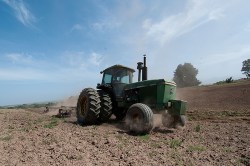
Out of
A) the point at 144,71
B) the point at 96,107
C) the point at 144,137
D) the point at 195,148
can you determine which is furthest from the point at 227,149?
the point at 96,107

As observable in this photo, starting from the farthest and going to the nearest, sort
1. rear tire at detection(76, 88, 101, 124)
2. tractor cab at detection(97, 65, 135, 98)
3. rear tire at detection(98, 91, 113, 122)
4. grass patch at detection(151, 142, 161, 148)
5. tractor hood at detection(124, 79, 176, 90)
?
tractor cab at detection(97, 65, 135, 98) → rear tire at detection(98, 91, 113, 122) → rear tire at detection(76, 88, 101, 124) → tractor hood at detection(124, 79, 176, 90) → grass patch at detection(151, 142, 161, 148)

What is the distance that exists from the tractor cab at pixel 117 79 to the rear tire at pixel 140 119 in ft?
7.15

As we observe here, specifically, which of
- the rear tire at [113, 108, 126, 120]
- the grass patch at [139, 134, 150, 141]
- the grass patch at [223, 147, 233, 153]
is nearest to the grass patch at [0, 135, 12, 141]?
the grass patch at [139, 134, 150, 141]

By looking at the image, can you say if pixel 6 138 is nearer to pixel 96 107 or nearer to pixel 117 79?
pixel 96 107

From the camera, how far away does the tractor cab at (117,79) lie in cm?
1175

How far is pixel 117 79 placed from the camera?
1191 centimetres

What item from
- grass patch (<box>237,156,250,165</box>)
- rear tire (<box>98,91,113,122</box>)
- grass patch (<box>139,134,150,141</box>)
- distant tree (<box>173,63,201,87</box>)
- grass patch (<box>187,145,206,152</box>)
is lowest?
grass patch (<box>237,156,250,165</box>)

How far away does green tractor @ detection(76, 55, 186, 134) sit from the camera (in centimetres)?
934

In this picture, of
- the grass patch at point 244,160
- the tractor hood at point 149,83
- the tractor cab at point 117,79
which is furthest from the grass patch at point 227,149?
the tractor cab at point 117,79

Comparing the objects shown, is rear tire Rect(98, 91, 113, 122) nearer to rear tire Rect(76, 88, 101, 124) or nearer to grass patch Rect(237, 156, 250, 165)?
rear tire Rect(76, 88, 101, 124)

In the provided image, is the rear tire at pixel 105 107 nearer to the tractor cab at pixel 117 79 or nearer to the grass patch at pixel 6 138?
the tractor cab at pixel 117 79

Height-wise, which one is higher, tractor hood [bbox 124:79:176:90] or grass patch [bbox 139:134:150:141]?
tractor hood [bbox 124:79:176:90]

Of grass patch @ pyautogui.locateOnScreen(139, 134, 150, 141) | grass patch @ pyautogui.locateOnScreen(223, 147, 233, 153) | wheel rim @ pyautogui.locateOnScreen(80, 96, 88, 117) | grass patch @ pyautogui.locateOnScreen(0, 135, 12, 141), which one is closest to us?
grass patch @ pyautogui.locateOnScreen(223, 147, 233, 153)

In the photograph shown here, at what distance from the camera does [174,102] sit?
9852 mm
